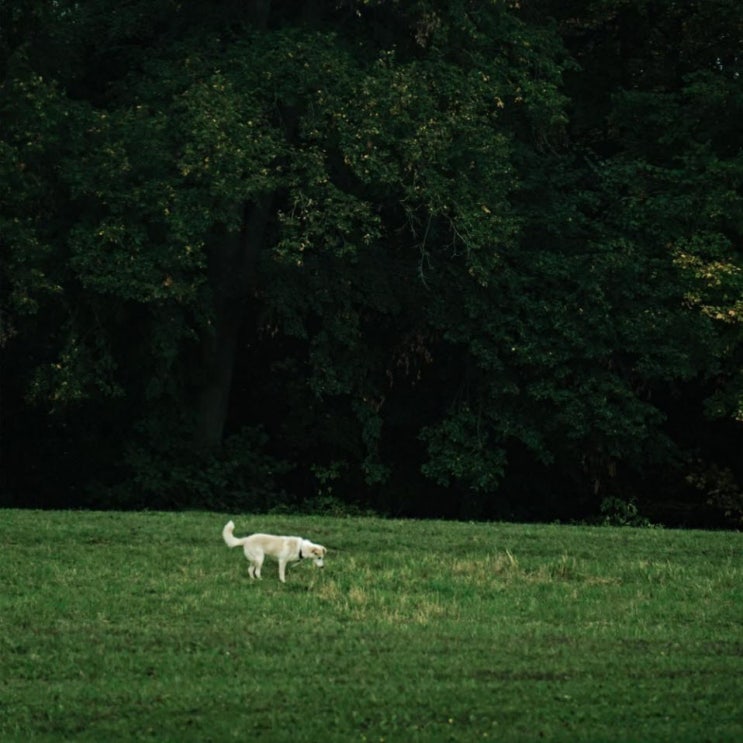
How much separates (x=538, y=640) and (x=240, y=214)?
1716 centimetres

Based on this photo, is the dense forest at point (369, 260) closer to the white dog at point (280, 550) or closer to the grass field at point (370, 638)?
the grass field at point (370, 638)

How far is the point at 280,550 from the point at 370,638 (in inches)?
102

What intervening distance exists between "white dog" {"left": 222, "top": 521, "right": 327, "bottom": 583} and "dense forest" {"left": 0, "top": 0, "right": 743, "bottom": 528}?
12390 mm

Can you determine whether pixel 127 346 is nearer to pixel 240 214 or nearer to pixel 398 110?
pixel 240 214

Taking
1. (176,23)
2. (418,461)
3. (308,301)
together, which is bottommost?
(418,461)

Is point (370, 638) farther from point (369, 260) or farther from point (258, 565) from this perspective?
point (369, 260)

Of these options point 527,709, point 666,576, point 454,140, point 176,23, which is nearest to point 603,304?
point 454,140

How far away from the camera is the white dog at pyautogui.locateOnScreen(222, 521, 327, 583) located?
17.5m

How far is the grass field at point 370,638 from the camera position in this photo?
12.0 meters

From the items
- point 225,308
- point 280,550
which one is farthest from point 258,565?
point 225,308

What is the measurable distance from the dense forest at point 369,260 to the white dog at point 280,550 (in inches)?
488

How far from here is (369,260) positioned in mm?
33594

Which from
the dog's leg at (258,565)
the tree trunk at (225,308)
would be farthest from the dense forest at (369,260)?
the dog's leg at (258,565)

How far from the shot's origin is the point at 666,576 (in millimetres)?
19656
